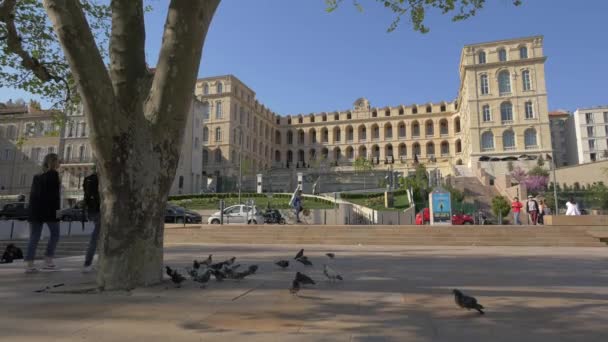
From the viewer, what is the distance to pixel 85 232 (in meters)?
16.2

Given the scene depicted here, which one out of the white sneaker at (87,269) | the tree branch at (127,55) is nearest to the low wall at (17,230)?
the white sneaker at (87,269)

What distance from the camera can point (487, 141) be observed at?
48.6 m

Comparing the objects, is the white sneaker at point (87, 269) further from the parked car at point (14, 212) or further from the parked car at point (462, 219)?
the parked car at point (14, 212)

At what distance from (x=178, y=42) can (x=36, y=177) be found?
324cm

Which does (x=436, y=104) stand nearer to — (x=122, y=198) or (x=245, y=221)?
(x=245, y=221)

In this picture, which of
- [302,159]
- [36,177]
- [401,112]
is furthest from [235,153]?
[36,177]

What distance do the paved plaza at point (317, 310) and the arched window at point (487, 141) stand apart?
1861 inches

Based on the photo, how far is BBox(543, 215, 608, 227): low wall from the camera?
14.1 m

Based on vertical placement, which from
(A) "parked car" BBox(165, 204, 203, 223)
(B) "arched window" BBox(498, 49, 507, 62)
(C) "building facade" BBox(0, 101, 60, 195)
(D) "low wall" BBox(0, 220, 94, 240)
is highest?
(B) "arched window" BBox(498, 49, 507, 62)

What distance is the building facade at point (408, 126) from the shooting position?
47906mm

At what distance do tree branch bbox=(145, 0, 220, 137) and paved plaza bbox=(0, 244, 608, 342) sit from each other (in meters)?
1.93

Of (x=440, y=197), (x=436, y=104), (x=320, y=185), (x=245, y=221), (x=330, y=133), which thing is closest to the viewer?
(x=440, y=197)

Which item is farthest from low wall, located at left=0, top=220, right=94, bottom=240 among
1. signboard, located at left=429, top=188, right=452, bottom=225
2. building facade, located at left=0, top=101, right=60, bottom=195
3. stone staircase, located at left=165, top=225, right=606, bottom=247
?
building facade, located at left=0, top=101, right=60, bottom=195

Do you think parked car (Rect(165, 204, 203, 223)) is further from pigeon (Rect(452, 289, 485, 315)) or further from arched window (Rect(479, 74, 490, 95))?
arched window (Rect(479, 74, 490, 95))
